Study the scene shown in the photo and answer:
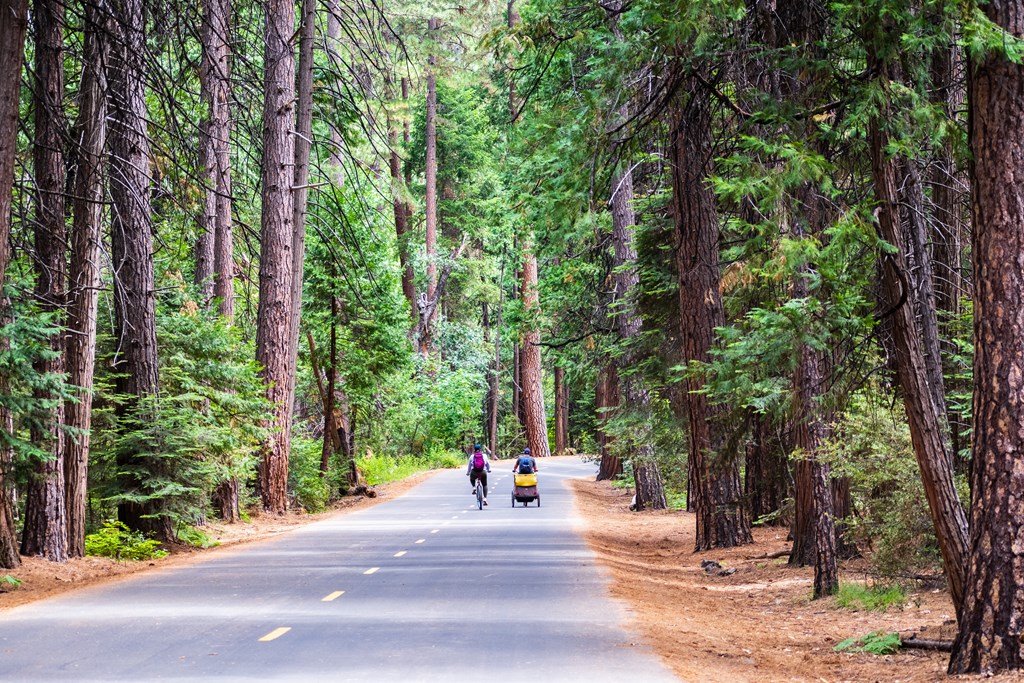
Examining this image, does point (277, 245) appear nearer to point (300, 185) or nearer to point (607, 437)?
point (300, 185)

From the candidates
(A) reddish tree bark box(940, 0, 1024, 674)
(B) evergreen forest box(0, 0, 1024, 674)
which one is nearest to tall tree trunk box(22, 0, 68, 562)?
(B) evergreen forest box(0, 0, 1024, 674)

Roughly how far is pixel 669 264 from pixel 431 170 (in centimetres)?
4617

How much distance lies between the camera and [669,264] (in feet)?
81.5

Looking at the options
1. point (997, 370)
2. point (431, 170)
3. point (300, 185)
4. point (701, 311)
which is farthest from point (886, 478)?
point (431, 170)

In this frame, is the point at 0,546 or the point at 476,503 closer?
the point at 0,546

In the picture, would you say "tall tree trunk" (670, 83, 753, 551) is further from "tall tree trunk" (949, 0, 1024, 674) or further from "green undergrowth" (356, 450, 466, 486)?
"green undergrowth" (356, 450, 466, 486)

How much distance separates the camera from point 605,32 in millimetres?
16484

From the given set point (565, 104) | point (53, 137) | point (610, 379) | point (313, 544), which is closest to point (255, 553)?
point (313, 544)

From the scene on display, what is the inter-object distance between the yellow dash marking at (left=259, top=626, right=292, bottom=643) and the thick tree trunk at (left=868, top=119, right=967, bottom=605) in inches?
237

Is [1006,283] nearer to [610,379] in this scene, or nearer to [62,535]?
[62,535]

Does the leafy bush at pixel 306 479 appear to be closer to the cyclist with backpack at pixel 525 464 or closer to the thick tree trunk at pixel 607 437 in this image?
the cyclist with backpack at pixel 525 464

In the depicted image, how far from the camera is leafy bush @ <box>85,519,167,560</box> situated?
68.4 feet

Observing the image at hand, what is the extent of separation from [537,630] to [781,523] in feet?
48.4

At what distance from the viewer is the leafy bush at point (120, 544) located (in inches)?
821
